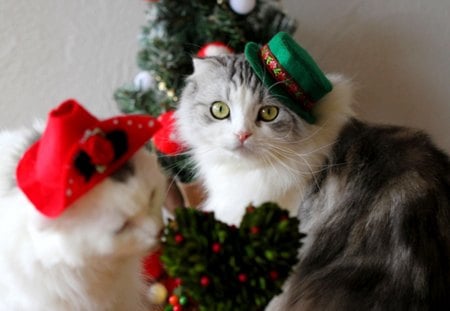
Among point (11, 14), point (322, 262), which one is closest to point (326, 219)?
point (322, 262)

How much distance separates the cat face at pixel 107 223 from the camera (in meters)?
0.53

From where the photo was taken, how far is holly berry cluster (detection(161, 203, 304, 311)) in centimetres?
51

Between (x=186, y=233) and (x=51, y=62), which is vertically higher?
(x=186, y=233)

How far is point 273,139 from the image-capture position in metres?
0.88

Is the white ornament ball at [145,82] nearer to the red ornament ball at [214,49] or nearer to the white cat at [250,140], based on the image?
the red ornament ball at [214,49]

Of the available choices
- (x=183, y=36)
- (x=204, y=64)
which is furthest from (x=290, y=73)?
(x=183, y=36)

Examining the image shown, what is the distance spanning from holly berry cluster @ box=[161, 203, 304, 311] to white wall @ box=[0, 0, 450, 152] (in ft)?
3.74

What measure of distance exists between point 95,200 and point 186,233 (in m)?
0.12

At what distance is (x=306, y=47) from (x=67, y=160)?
52.8 inches

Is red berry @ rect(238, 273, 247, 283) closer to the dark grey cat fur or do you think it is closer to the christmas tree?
the dark grey cat fur

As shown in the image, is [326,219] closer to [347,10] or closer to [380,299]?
[380,299]

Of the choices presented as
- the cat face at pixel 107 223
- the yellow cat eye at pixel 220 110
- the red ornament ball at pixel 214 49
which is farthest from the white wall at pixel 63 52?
the cat face at pixel 107 223

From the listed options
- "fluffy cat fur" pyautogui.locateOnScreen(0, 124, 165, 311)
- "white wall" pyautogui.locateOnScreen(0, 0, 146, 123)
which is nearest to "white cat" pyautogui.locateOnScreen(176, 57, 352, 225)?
"fluffy cat fur" pyautogui.locateOnScreen(0, 124, 165, 311)

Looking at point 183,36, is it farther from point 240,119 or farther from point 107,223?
point 107,223
